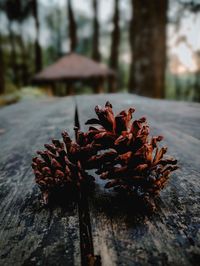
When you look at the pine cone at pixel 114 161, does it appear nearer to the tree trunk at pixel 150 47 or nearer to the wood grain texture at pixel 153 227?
the wood grain texture at pixel 153 227

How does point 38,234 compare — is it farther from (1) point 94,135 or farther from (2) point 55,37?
(2) point 55,37

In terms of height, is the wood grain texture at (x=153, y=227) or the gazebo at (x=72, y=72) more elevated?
the gazebo at (x=72, y=72)

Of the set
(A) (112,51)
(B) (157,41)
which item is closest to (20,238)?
(B) (157,41)

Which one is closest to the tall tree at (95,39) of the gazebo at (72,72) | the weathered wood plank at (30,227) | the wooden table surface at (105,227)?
the gazebo at (72,72)

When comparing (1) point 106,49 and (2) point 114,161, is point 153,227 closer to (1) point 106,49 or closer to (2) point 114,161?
(2) point 114,161

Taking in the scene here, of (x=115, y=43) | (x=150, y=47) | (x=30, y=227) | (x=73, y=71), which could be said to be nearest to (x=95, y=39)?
(x=115, y=43)
